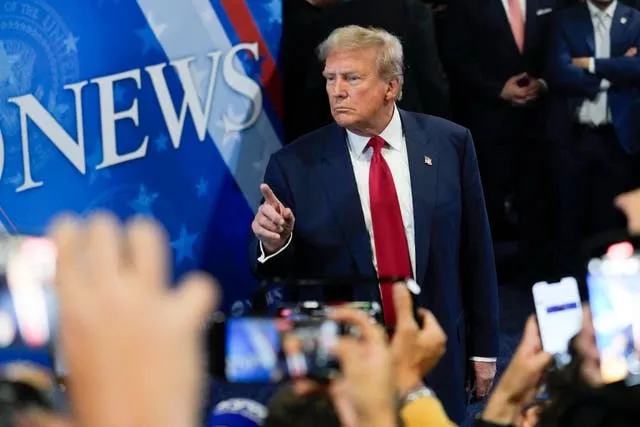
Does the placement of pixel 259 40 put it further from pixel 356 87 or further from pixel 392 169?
pixel 392 169

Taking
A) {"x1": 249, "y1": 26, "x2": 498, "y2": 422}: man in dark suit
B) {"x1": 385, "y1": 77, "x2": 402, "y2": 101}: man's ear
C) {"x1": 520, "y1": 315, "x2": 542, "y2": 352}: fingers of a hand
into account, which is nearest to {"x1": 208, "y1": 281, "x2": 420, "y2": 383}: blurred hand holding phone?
{"x1": 520, "y1": 315, "x2": 542, "y2": 352}: fingers of a hand

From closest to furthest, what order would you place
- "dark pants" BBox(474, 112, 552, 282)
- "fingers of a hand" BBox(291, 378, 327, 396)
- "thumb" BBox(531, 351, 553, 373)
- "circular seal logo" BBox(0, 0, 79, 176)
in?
1. "fingers of a hand" BBox(291, 378, 327, 396)
2. "thumb" BBox(531, 351, 553, 373)
3. "circular seal logo" BBox(0, 0, 79, 176)
4. "dark pants" BBox(474, 112, 552, 282)

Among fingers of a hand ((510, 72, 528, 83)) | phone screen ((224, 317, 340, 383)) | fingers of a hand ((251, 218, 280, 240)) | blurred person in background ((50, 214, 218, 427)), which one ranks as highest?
blurred person in background ((50, 214, 218, 427))

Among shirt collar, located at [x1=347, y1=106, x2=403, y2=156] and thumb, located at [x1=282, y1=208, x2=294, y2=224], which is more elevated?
shirt collar, located at [x1=347, y1=106, x2=403, y2=156]

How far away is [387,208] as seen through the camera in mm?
2918

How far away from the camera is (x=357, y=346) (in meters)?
1.29

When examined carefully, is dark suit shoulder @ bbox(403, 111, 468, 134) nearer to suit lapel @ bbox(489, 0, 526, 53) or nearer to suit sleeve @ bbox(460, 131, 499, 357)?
suit sleeve @ bbox(460, 131, 499, 357)

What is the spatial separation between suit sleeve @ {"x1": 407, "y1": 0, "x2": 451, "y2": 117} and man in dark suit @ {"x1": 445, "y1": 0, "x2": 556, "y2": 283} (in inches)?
20.6

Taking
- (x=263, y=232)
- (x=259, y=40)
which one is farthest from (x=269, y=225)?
(x=259, y=40)

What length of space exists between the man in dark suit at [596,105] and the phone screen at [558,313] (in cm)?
332

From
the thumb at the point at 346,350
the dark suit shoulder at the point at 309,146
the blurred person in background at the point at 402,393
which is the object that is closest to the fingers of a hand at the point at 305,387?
the blurred person in background at the point at 402,393

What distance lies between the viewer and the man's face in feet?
9.83

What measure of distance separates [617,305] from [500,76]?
3870mm

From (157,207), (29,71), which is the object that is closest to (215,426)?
(29,71)
